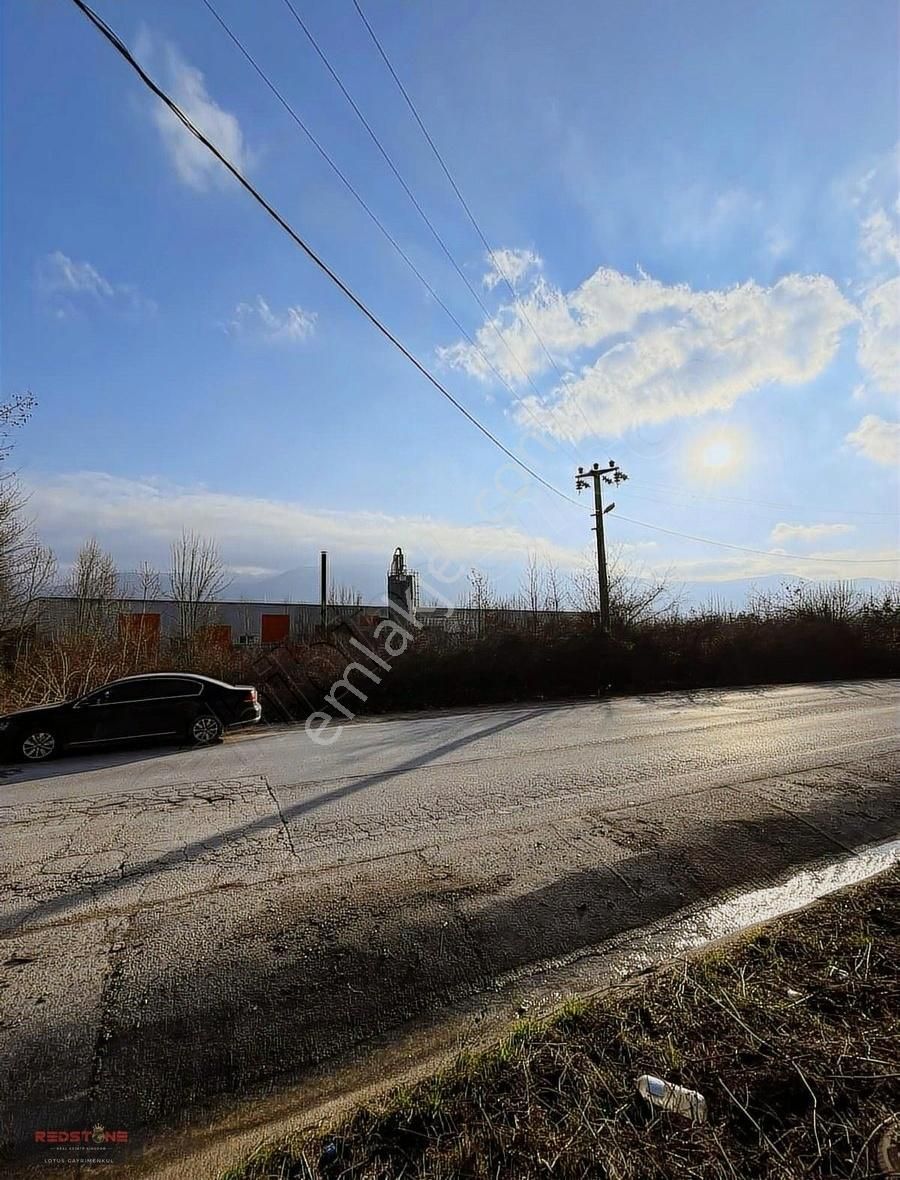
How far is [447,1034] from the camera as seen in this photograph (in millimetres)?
2896

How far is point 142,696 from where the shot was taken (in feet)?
35.0

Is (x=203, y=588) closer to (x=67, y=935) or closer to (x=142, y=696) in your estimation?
(x=142, y=696)

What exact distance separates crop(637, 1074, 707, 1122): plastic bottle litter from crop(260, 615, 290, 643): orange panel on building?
104 feet

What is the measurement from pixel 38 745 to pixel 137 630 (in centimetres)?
927

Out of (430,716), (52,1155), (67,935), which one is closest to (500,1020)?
(52,1155)

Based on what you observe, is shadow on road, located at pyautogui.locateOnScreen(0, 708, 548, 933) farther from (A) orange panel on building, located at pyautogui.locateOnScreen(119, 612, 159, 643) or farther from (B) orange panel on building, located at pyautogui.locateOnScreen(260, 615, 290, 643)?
(B) orange panel on building, located at pyautogui.locateOnScreen(260, 615, 290, 643)

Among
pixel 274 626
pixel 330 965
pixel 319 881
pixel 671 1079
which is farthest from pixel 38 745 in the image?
pixel 274 626

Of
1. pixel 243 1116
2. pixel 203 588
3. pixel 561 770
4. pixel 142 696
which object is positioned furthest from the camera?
pixel 203 588

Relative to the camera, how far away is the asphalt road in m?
2.81

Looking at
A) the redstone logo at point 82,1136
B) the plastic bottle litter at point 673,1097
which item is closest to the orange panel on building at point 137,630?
the redstone logo at point 82,1136

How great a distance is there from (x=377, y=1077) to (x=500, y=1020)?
66 cm

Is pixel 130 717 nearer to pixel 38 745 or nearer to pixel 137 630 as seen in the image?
pixel 38 745

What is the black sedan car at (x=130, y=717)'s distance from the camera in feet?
32.6

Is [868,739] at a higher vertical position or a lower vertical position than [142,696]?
lower
